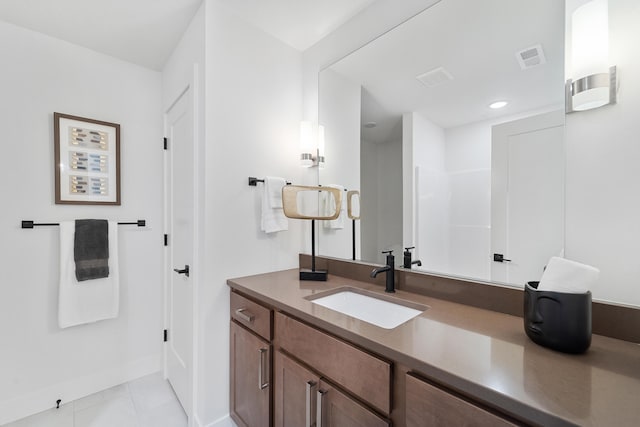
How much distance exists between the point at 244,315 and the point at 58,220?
5.16 ft

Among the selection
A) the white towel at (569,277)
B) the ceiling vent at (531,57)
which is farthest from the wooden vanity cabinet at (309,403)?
the ceiling vent at (531,57)

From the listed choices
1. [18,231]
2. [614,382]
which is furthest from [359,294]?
[18,231]

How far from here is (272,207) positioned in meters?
1.70

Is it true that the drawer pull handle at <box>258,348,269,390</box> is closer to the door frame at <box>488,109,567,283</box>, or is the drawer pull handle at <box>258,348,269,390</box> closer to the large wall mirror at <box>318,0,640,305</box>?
the large wall mirror at <box>318,0,640,305</box>

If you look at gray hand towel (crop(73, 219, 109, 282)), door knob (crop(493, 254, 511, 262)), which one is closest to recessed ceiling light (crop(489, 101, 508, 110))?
door knob (crop(493, 254, 511, 262))

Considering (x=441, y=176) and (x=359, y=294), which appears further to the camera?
(x=359, y=294)

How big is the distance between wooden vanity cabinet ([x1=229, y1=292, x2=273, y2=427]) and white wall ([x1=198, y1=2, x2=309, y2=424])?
0.30 feet

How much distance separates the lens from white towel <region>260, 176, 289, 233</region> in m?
1.69

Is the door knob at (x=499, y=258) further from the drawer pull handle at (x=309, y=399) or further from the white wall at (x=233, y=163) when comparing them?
the white wall at (x=233, y=163)

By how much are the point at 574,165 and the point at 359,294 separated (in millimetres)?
1028

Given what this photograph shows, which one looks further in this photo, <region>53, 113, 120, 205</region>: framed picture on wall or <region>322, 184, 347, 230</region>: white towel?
<region>53, 113, 120, 205</region>: framed picture on wall

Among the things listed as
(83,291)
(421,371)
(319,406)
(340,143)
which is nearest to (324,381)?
(319,406)

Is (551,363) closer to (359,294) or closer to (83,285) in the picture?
(359,294)

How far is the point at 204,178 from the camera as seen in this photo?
1.51m
